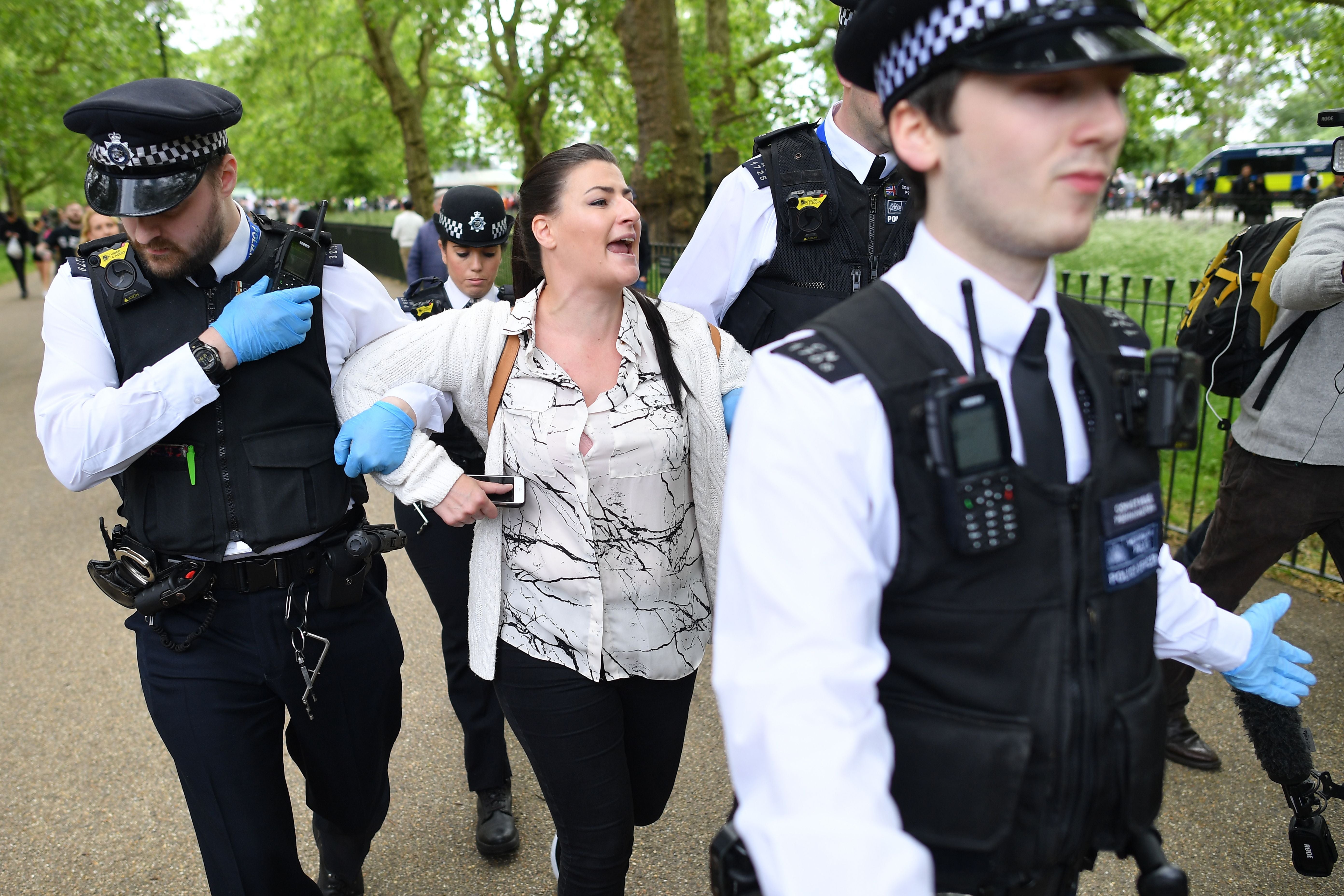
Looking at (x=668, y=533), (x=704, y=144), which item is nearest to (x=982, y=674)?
(x=668, y=533)

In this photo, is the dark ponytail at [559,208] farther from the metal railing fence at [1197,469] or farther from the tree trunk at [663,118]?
the tree trunk at [663,118]

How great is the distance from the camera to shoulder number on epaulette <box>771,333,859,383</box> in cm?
126

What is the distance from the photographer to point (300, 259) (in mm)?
2689

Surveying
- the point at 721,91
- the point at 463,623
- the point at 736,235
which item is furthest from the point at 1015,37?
the point at 721,91

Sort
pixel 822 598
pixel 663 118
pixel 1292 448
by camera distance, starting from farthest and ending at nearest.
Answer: pixel 663 118 → pixel 1292 448 → pixel 822 598

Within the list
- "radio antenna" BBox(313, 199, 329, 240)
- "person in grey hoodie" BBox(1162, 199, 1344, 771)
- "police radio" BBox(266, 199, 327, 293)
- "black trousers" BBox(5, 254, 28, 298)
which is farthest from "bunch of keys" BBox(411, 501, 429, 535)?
"black trousers" BBox(5, 254, 28, 298)

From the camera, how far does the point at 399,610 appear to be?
557 cm

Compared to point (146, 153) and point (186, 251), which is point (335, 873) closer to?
point (186, 251)

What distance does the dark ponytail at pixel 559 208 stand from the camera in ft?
8.39

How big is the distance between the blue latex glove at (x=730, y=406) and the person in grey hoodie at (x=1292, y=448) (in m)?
1.65

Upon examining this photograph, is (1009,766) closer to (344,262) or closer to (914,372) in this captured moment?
(914,372)

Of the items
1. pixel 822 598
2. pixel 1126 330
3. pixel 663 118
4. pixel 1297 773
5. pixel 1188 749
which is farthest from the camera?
pixel 663 118

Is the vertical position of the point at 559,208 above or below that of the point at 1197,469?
above

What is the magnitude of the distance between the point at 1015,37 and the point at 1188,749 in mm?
3288
